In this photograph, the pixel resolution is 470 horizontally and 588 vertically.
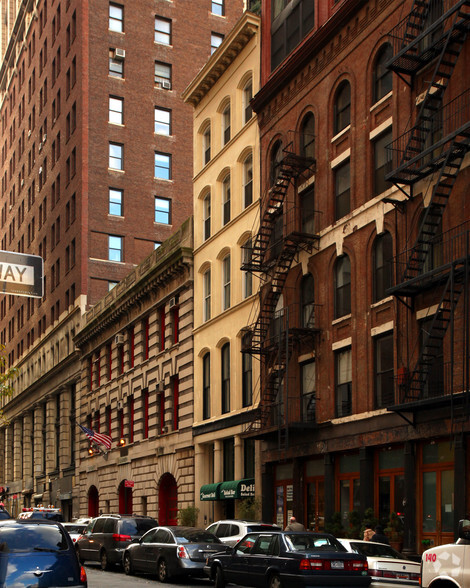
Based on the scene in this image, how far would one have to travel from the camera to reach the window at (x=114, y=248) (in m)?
65.8

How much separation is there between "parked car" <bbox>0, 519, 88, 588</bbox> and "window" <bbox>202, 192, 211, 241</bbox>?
29407 mm

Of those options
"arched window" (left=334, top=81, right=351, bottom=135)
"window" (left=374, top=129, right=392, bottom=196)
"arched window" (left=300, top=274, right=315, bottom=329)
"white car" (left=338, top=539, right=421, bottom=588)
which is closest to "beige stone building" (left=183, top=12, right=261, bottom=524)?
"arched window" (left=300, top=274, right=315, bottom=329)

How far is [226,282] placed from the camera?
138 feet

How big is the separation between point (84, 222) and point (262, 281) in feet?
100

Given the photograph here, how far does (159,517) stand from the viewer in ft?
156

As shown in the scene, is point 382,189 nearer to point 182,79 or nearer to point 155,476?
point 155,476

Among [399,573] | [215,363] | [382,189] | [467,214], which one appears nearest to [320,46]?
[382,189]

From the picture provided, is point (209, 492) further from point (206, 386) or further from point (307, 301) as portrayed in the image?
point (307, 301)

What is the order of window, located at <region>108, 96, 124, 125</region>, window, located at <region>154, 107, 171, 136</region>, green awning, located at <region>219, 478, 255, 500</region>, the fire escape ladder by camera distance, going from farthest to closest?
window, located at <region>154, 107, 171, 136</region>, window, located at <region>108, 96, 124, 125</region>, green awning, located at <region>219, 478, 255, 500</region>, the fire escape ladder

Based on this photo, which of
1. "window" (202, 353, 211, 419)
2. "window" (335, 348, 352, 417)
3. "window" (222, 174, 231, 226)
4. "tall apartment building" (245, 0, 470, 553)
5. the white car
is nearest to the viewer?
the white car

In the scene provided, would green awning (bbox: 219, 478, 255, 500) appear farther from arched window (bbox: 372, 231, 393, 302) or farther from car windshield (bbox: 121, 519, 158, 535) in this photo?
arched window (bbox: 372, 231, 393, 302)

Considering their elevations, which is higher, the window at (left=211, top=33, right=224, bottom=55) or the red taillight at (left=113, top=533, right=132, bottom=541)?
the window at (left=211, top=33, right=224, bottom=55)

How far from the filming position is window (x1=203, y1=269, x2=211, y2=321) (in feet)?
143

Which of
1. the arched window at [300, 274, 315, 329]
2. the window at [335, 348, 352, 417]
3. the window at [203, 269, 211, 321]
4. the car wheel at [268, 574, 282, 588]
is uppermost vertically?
the window at [203, 269, 211, 321]
